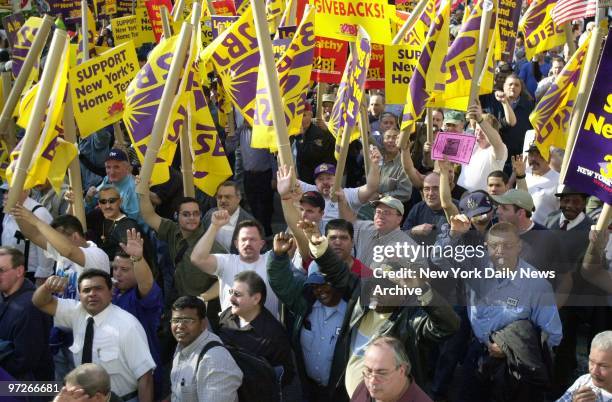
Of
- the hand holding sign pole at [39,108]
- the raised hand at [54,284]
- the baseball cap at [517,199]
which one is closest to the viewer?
the raised hand at [54,284]

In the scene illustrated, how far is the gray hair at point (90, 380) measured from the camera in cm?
472

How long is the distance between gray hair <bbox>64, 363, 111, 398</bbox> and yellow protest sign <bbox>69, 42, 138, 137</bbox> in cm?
395

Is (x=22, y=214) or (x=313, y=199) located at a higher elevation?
(x=22, y=214)

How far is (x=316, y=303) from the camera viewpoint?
627cm

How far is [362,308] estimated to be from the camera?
19.5 ft

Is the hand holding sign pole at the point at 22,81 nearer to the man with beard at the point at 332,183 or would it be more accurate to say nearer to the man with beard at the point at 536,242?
the man with beard at the point at 332,183

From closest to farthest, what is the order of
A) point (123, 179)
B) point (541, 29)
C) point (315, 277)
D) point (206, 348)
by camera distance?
point (206, 348) < point (315, 277) < point (123, 179) < point (541, 29)

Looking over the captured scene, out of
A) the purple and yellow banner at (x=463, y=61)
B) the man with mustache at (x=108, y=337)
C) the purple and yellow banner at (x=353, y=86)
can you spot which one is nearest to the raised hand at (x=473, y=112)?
the purple and yellow banner at (x=463, y=61)

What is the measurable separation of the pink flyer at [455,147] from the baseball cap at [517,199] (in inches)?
32.5

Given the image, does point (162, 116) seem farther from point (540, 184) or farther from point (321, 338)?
point (540, 184)

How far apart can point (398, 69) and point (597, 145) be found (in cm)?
343

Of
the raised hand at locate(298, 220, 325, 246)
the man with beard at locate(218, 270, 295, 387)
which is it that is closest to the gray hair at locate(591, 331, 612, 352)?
the raised hand at locate(298, 220, 325, 246)

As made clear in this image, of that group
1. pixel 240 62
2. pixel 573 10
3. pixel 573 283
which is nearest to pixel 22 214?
pixel 240 62

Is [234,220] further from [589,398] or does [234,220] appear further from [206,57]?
[589,398]
